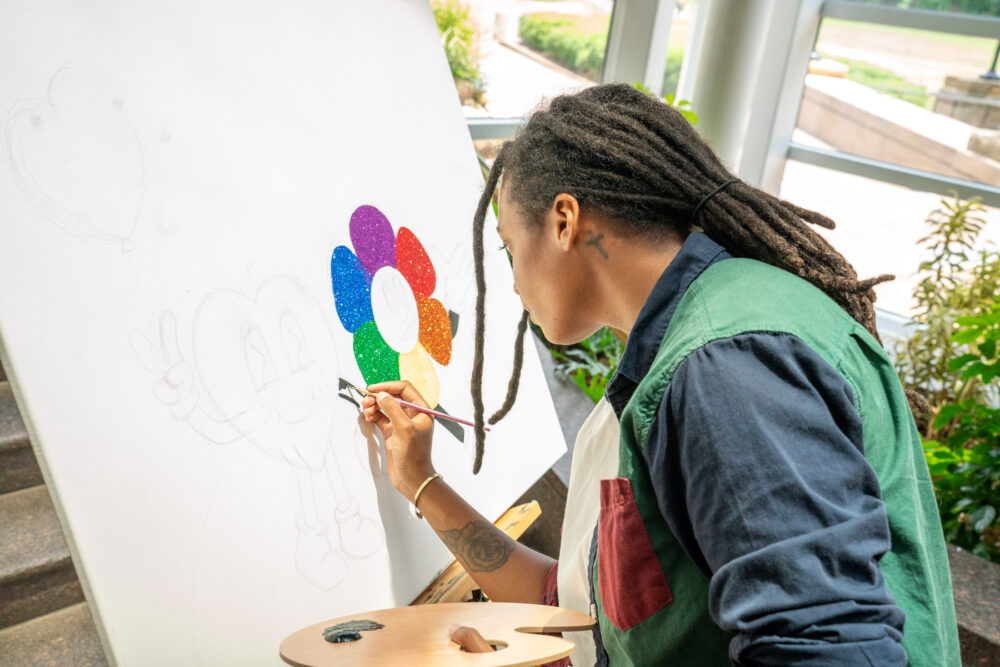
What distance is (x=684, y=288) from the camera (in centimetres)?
83

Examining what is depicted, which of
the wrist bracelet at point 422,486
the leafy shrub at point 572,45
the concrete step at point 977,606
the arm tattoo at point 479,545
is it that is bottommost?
the concrete step at point 977,606

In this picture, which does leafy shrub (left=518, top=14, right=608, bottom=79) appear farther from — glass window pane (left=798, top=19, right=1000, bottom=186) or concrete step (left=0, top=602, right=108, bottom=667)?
concrete step (left=0, top=602, right=108, bottom=667)

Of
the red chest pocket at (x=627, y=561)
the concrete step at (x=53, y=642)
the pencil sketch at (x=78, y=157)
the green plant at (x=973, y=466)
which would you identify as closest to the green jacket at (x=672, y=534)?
the red chest pocket at (x=627, y=561)

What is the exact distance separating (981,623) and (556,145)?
1603 millimetres

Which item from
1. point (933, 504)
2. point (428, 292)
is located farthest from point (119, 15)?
point (933, 504)

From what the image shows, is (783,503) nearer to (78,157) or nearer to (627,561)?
(627,561)

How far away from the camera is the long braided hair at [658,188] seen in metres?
0.88

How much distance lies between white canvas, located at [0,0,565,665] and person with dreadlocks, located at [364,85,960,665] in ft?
0.52

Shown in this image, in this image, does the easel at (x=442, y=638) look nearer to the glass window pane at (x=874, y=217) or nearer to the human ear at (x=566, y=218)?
the human ear at (x=566, y=218)

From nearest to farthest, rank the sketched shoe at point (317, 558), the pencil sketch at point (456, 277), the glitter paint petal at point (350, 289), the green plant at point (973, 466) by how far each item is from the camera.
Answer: the sketched shoe at point (317, 558), the glitter paint petal at point (350, 289), the pencil sketch at point (456, 277), the green plant at point (973, 466)

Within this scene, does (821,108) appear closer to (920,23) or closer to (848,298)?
(920,23)

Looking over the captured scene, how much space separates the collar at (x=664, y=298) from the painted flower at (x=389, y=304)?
45 cm

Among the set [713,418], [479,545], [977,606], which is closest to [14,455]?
[479,545]

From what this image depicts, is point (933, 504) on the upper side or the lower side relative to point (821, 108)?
lower
